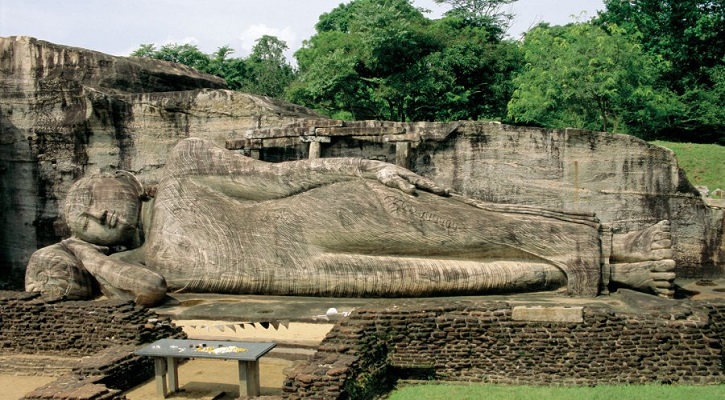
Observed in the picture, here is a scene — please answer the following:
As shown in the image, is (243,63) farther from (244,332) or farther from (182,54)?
(244,332)

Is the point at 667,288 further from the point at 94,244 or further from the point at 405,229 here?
the point at 94,244

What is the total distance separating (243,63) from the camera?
37.8 m

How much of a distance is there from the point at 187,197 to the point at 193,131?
1.75 meters


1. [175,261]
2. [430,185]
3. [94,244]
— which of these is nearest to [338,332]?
[430,185]

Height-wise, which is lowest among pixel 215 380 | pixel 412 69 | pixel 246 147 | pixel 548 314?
pixel 215 380

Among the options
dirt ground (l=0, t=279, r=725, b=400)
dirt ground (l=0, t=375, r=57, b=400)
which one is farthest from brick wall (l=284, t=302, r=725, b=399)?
dirt ground (l=0, t=375, r=57, b=400)

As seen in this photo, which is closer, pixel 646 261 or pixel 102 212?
pixel 646 261

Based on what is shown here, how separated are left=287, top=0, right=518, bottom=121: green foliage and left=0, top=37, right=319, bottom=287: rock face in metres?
14.7

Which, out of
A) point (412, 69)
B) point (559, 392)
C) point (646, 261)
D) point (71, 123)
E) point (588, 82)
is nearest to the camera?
point (559, 392)

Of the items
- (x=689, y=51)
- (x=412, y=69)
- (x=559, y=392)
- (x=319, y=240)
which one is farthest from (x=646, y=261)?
(x=689, y=51)

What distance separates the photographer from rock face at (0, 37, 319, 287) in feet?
34.4

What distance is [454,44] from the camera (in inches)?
1011

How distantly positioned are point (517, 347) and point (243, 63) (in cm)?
3343

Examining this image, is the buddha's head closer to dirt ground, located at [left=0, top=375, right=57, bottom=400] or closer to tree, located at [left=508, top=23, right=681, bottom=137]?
dirt ground, located at [left=0, top=375, right=57, bottom=400]
